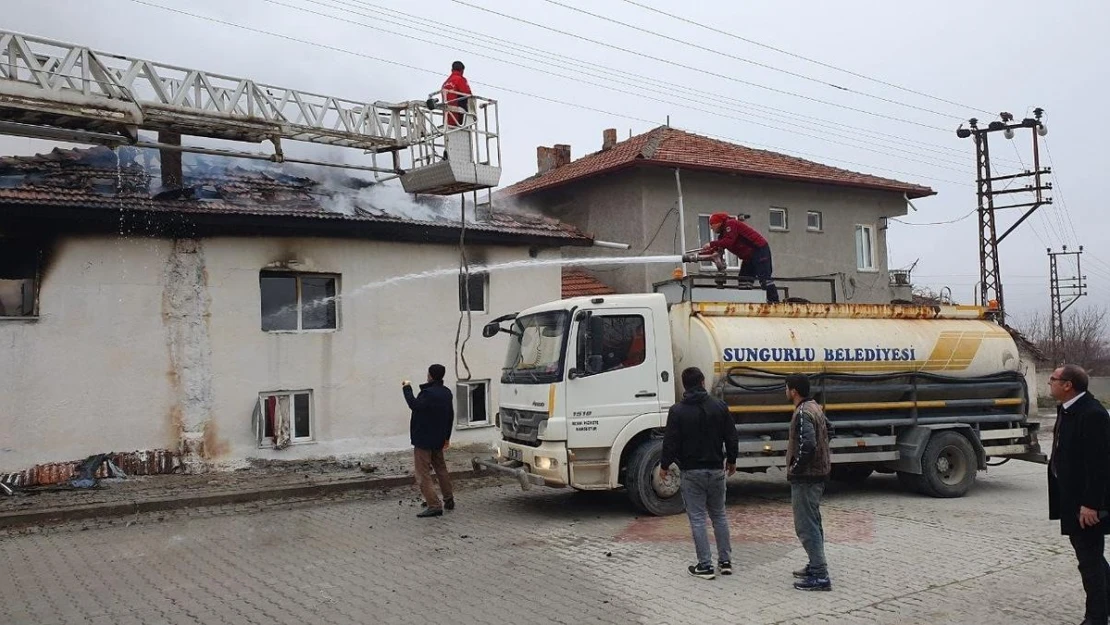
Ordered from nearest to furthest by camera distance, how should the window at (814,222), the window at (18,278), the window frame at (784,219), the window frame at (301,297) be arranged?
the window at (18,278)
the window frame at (301,297)
the window frame at (784,219)
the window at (814,222)

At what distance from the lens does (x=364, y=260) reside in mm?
14133

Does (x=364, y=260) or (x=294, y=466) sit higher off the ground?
(x=364, y=260)

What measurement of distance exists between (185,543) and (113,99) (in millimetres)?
5497

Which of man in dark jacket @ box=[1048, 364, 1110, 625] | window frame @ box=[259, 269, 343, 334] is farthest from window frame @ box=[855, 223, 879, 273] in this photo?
man in dark jacket @ box=[1048, 364, 1110, 625]

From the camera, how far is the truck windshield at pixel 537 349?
32.2ft

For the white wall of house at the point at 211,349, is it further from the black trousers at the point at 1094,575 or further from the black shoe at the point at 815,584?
the black trousers at the point at 1094,575

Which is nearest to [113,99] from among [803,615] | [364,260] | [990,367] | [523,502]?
[364,260]

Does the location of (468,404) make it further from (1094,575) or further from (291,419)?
(1094,575)

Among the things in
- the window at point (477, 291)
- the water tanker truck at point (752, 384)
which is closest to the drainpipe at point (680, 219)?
the window at point (477, 291)

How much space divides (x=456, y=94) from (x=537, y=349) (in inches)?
237

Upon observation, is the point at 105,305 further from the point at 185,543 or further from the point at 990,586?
the point at 990,586

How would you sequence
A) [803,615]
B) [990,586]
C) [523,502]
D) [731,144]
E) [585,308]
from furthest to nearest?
1. [731,144]
2. [523,502]
3. [585,308]
4. [990,586]
5. [803,615]

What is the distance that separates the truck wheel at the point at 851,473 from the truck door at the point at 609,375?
13.1 ft

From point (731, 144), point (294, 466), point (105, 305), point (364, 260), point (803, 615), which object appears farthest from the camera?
point (731, 144)
